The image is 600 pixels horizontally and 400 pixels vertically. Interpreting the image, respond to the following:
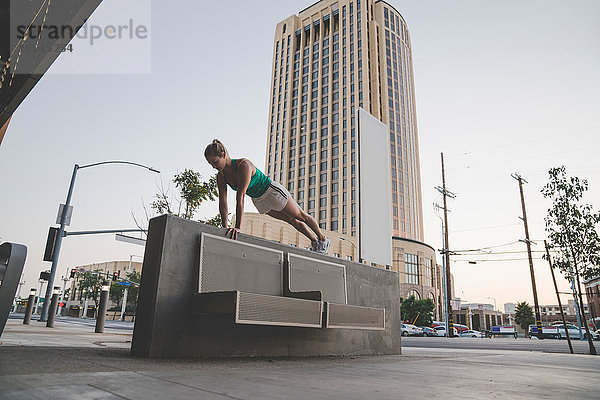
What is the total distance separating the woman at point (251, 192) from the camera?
5000mm

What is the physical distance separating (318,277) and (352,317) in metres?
0.94

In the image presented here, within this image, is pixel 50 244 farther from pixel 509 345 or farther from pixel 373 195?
pixel 509 345

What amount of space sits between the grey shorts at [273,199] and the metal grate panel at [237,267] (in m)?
1.12

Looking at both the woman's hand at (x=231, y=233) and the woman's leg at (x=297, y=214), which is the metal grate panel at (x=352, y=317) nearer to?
the woman's hand at (x=231, y=233)

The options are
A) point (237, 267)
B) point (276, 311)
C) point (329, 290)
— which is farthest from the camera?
point (329, 290)

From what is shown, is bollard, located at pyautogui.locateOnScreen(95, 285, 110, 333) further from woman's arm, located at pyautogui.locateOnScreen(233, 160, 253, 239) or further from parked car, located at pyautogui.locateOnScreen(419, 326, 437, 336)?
parked car, located at pyautogui.locateOnScreen(419, 326, 437, 336)

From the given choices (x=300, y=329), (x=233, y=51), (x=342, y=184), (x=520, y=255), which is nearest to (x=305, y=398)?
(x=300, y=329)

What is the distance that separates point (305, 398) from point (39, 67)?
6.77 m

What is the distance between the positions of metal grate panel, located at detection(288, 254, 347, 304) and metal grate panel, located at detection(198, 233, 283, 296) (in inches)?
10.5

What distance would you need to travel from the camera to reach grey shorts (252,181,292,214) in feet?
18.9

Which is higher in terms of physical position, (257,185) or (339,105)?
(339,105)

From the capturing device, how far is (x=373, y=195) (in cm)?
862

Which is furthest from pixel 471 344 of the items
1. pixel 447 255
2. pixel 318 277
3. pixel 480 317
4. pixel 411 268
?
pixel 480 317

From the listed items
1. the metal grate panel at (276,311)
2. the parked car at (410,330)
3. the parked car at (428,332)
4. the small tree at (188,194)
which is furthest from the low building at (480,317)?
the metal grate panel at (276,311)
